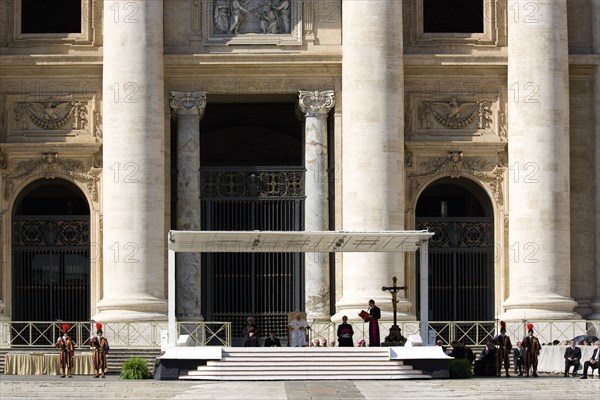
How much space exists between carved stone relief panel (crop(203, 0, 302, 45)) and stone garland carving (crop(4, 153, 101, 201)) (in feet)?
16.9

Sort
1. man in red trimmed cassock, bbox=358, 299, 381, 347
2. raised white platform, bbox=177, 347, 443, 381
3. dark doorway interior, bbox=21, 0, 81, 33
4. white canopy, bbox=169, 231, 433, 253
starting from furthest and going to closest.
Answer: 1. dark doorway interior, bbox=21, 0, 81, 33
2. man in red trimmed cassock, bbox=358, 299, 381, 347
3. white canopy, bbox=169, 231, 433, 253
4. raised white platform, bbox=177, 347, 443, 381

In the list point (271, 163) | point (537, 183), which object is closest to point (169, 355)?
point (537, 183)

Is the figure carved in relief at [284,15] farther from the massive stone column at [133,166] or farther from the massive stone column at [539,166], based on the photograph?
the massive stone column at [539,166]

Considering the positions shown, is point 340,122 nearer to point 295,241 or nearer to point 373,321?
point 295,241

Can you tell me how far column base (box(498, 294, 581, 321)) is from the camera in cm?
5669

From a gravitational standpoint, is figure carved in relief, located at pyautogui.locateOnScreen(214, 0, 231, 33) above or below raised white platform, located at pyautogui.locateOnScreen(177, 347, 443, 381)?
above

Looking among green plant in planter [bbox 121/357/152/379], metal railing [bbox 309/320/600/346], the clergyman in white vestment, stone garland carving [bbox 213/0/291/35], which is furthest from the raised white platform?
stone garland carving [bbox 213/0/291/35]

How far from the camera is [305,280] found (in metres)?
58.1

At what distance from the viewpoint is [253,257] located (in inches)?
2315

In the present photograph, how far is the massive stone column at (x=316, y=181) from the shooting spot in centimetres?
5778

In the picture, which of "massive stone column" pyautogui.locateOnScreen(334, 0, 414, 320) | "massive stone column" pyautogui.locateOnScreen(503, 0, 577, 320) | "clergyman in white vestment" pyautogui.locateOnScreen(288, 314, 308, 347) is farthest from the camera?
"massive stone column" pyautogui.locateOnScreen(503, 0, 577, 320)

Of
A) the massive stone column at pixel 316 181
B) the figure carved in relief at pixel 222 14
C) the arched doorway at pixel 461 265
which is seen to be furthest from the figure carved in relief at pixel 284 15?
the arched doorway at pixel 461 265

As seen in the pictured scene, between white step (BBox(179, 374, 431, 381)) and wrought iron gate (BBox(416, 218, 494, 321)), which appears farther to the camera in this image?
wrought iron gate (BBox(416, 218, 494, 321))

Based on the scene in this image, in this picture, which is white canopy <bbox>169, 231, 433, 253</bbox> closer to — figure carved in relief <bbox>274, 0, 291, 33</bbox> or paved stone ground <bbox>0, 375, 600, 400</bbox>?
paved stone ground <bbox>0, 375, 600, 400</bbox>
